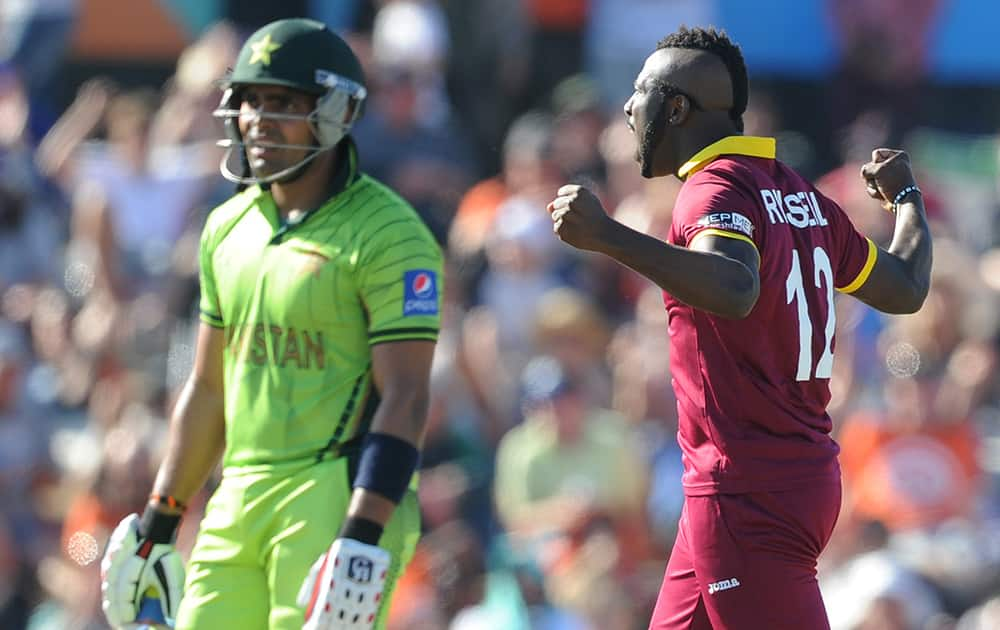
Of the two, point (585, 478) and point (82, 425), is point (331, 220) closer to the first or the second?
point (585, 478)

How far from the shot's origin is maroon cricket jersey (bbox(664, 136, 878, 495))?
14.4ft

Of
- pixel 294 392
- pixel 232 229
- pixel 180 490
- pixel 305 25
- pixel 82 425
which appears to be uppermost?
pixel 305 25

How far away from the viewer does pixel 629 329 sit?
974 cm

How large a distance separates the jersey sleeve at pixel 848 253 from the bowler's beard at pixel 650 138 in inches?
18.1

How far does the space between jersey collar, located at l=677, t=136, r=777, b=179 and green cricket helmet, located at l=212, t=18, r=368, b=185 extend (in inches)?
51.7

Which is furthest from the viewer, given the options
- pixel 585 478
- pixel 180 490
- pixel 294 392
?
pixel 585 478

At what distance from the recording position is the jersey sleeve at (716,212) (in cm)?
420

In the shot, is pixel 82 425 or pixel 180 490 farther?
pixel 82 425

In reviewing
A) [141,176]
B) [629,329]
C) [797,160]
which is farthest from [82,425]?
[797,160]

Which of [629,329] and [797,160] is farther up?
[797,160]

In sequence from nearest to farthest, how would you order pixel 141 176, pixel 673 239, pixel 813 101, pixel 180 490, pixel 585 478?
pixel 673 239 → pixel 180 490 → pixel 585 478 → pixel 141 176 → pixel 813 101

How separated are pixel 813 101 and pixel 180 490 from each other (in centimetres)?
719

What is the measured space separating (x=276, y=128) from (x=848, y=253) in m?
1.74

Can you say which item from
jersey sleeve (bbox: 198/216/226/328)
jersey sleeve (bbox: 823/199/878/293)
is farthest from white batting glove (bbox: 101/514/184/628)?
jersey sleeve (bbox: 823/199/878/293)
